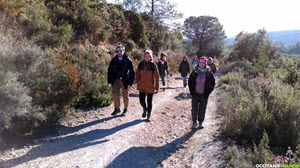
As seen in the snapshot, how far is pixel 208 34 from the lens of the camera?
143 feet

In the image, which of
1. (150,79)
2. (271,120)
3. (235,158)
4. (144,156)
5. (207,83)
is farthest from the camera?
(150,79)

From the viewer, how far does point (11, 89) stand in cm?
372

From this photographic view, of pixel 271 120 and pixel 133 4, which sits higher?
pixel 133 4

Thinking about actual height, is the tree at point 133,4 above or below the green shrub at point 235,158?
above

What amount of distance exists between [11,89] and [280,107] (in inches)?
219

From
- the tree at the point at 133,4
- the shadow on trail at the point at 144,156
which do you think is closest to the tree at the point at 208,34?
the tree at the point at 133,4

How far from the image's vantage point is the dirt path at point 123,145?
376 centimetres

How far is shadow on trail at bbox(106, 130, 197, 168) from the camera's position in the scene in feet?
12.5

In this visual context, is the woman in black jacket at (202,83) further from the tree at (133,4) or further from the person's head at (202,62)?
the tree at (133,4)

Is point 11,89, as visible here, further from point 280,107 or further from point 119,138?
point 280,107

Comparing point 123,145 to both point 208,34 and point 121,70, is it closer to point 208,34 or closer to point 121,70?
point 121,70

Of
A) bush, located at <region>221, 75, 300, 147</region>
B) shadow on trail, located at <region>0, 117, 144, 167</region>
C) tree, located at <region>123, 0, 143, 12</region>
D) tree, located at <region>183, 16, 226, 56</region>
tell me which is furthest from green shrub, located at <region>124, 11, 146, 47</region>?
tree, located at <region>183, 16, 226, 56</region>

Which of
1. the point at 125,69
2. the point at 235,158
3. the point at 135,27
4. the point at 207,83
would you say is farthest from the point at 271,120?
the point at 135,27

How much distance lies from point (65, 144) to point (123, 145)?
127cm
